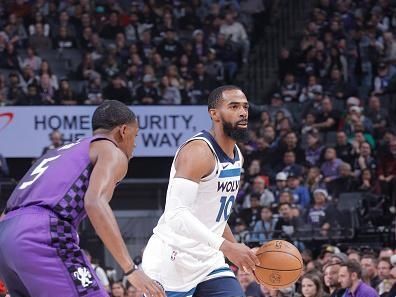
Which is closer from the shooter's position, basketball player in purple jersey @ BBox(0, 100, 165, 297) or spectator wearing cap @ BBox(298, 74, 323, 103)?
basketball player in purple jersey @ BBox(0, 100, 165, 297)

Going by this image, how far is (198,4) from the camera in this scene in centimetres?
2239

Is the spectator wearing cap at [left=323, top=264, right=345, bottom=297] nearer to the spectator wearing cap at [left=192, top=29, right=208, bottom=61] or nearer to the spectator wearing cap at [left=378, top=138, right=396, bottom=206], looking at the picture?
the spectator wearing cap at [left=378, top=138, right=396, bottom=206]

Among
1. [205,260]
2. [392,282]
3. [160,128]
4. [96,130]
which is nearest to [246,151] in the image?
[160,128]

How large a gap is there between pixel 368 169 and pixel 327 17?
616 centimetres

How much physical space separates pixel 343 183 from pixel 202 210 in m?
9.81

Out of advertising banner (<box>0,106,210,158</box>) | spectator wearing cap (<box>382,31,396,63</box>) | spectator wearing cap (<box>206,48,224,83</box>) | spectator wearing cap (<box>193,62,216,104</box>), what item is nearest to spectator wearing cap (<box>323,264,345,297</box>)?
advertising banner (<box>0,106,210,158</box>)

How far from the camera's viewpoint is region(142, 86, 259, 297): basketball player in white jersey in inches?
277

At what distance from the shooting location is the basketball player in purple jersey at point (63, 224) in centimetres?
552

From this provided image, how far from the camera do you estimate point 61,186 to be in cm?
567

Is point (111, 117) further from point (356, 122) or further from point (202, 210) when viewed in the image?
point (356, 122)

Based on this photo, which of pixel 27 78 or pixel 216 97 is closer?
pixel 216 97

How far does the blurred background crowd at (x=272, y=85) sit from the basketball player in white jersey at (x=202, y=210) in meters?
6.20

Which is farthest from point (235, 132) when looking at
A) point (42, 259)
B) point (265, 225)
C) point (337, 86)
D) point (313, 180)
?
point (337, 86)

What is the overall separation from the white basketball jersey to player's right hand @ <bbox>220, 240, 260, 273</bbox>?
362mm
